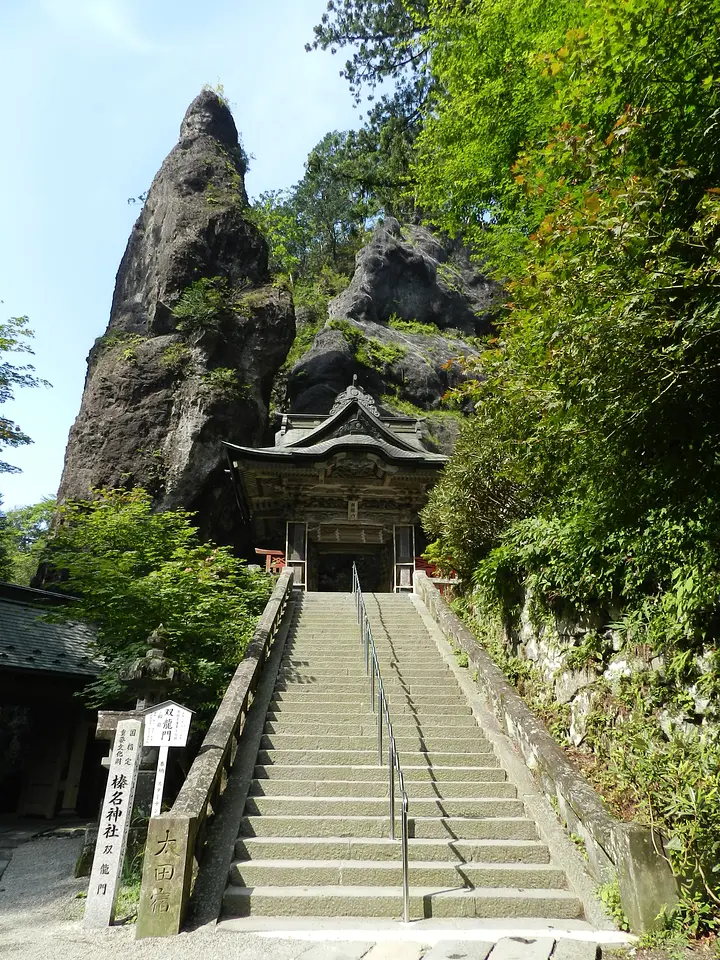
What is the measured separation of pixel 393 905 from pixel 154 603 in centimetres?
572

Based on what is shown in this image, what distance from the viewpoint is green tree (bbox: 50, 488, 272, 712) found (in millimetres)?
8609

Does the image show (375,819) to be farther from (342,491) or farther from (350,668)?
(342,491)

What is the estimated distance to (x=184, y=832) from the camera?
448 centimetres

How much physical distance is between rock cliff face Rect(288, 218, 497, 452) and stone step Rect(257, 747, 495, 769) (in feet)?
56.4

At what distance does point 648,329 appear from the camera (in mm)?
4250

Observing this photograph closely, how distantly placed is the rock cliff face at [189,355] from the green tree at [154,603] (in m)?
7.31

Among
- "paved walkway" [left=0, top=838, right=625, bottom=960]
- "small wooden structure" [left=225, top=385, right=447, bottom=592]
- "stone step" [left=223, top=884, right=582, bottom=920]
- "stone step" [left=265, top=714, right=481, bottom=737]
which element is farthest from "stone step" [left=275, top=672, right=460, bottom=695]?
"small wooden structure" [left=225, top=385, right=447, bottom=592]

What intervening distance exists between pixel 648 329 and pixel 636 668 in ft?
9.69

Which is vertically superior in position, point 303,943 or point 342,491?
point 342,491

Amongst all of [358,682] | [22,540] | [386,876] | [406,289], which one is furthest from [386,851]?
[22,540]

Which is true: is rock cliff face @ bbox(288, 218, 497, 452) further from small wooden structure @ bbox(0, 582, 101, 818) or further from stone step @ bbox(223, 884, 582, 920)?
stone step @ bbox(223, 884, 582, 920)

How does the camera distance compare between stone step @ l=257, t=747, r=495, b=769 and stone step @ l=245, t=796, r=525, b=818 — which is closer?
stone step @ l=245, t=796, r=525, b=818

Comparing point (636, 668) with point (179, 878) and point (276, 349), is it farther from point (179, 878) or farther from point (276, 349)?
point (276, 349)

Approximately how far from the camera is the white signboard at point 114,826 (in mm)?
4676
